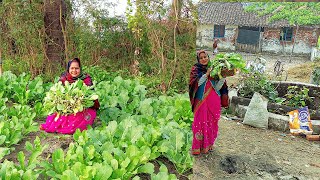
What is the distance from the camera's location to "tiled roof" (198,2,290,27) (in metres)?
23.7

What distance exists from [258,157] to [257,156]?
0.13ft

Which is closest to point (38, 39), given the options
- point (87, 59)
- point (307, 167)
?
point (87, 59)

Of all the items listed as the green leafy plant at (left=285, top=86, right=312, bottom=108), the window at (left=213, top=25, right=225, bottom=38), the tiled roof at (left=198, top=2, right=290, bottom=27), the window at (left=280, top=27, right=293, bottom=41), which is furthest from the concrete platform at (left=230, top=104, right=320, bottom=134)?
the window at (left=213, top=25, right=225, bottom=38)

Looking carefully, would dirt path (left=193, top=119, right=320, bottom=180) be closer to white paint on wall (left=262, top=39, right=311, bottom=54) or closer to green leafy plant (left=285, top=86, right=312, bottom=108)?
green leafy plant (left=285, top=86, right=312, bottom=108)

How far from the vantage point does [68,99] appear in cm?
485

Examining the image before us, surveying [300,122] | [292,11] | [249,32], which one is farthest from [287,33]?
[300,122]

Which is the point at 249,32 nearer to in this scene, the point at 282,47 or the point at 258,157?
the point at 282,47

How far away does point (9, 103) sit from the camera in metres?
6.62

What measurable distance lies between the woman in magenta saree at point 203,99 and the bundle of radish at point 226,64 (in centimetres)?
11

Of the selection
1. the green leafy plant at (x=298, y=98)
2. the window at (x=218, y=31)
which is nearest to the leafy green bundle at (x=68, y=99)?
the green leafy plant at (x=298, y=98)

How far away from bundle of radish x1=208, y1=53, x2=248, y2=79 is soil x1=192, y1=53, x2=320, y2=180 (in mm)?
1179

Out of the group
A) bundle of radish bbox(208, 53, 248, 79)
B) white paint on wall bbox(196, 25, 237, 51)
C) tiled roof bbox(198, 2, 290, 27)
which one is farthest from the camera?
white paint on wall bbox(196, 25, 237, 51)

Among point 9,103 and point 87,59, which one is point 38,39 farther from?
point 9,103

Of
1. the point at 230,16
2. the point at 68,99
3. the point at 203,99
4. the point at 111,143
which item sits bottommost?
the point at 111,143
